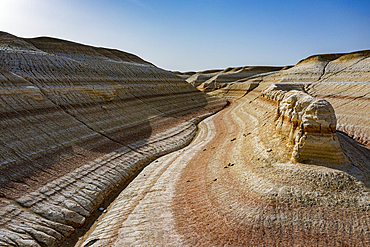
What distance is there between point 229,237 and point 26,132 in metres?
9.72

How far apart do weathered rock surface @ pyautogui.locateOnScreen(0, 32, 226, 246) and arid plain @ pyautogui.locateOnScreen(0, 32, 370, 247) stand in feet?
0.17

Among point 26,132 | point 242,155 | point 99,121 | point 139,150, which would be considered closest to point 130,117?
point 99,121

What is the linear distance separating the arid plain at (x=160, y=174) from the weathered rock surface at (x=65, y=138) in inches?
2.1

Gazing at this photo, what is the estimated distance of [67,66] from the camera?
16.4 meters

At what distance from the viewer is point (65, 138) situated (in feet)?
35.6

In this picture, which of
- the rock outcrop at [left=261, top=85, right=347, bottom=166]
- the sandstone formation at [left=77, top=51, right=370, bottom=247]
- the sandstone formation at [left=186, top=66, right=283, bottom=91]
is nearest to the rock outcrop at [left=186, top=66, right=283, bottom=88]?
the sandstone formation at [left=186, top=66, right=283, bottom=91]

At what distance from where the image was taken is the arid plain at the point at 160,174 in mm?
5895

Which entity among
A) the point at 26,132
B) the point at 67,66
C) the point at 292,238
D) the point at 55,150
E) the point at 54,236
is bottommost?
the point at 54,236

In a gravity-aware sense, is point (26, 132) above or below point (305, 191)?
above

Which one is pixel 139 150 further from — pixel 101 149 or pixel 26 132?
pixel 26 132

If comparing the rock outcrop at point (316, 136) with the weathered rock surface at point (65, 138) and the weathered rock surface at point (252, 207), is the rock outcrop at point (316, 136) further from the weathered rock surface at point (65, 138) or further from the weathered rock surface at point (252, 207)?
the weathered rock surface at point (65, 138)

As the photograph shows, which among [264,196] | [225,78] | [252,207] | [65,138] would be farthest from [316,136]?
[225,78]

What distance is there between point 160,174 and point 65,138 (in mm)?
5284

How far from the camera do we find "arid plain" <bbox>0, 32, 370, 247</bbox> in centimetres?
589
